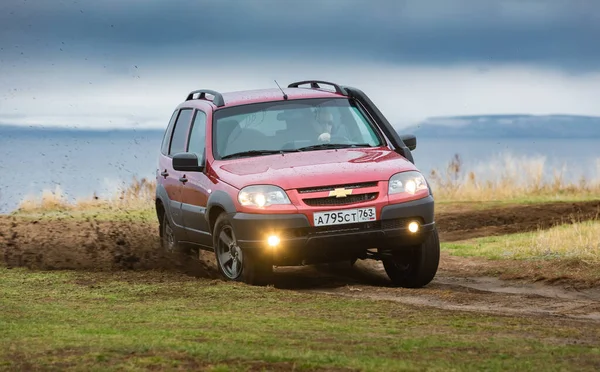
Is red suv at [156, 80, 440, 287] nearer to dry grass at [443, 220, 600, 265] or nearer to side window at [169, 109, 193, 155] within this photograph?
side window at [169, 109, 193, 155]

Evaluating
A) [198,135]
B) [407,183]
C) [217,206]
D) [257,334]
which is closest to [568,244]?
[407,183]

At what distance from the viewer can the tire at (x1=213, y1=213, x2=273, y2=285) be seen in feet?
37.1

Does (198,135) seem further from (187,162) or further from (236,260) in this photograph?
(236,260)

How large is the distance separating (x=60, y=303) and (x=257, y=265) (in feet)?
6.15

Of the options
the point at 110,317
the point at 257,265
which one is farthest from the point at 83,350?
the point at 257,265

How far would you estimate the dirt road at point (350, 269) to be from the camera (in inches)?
427

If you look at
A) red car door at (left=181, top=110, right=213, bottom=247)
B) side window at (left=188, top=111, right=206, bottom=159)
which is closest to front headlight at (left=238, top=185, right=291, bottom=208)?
red car door at (left=181, top=110, right=213, bottom=247)

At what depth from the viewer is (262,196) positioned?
11070 millimetres

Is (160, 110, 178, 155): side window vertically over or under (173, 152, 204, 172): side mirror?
over

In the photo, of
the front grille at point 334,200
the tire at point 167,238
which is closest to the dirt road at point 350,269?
the tire at point 167,238

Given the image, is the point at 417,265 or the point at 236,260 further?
the point at 417,265

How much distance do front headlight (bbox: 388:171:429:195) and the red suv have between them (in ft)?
0.04

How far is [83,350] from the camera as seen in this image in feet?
24.9

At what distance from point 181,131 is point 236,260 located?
8.23 feet
